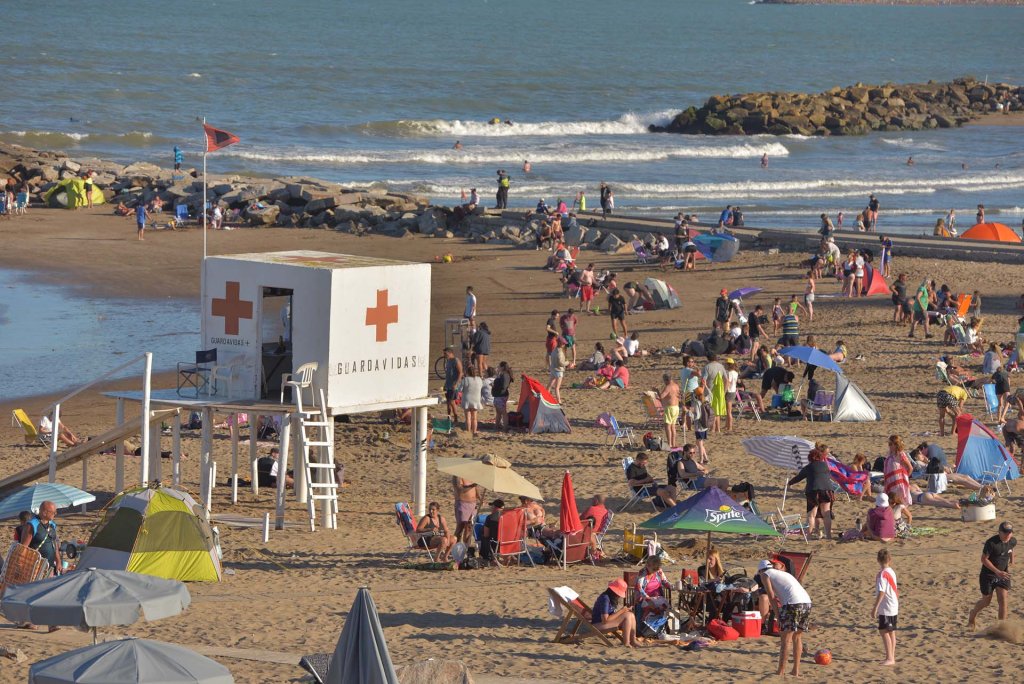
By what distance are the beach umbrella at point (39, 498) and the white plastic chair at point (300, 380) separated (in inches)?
98.6

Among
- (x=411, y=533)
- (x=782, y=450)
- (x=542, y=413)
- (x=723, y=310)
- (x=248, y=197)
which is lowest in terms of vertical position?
(x=411, y=533)

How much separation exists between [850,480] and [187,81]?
228ft

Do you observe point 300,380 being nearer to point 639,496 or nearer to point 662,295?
point 639,496

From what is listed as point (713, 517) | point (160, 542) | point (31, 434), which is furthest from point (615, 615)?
point (31, 434)

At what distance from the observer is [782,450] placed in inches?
691

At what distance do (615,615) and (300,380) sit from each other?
5.49 meters

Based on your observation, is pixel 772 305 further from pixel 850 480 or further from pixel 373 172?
pixel 373 172

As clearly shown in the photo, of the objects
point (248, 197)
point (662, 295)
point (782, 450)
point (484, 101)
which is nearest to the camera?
point (782, 450)

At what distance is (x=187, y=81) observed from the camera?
268 feet

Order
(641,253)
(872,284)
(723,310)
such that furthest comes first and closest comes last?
1. (641,253)
2. (872,284)
3. (723,310)

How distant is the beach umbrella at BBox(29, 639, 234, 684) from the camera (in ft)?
32.3

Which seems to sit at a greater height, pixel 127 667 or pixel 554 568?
pixel 127 667

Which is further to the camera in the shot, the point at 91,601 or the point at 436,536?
the point at 436,536

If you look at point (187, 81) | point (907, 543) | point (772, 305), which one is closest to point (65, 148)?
point (187, 81)
